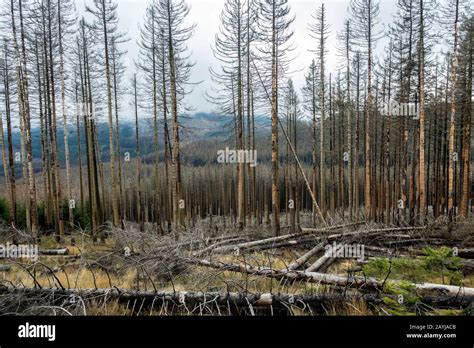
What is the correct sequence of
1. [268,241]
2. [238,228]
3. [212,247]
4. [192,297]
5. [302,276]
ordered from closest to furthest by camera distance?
[192,297] < [302,276] < [212,247] < [268,241] < [238,228]

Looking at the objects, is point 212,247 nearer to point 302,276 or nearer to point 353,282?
point 302,276

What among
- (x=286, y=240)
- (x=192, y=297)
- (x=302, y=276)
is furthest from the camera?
(x=286, y=240)

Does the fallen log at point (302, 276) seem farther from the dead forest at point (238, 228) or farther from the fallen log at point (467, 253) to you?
the fallen log at point (467, 253)

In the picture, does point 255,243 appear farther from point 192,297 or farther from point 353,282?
point 192,297

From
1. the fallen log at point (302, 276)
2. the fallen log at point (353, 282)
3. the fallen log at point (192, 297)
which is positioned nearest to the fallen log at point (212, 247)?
the fallen log at point (353, 282)

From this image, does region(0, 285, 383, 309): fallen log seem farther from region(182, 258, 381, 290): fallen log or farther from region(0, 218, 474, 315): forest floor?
region(182, 258, 381, 290): fallen log

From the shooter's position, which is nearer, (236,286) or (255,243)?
(236,286)

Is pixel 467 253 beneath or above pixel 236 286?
beneath

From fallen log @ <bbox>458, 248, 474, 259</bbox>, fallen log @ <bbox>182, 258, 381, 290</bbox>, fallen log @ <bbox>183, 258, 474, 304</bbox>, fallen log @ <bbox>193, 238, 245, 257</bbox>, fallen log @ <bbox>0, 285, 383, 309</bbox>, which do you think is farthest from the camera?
fallen log @ <bbox>458, 248, 474, 259</bbox>

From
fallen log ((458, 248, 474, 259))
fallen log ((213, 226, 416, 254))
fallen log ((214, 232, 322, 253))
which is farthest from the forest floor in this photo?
fallen log ((213, 226, 416, 254))

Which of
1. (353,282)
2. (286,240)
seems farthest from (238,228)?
(353,282)

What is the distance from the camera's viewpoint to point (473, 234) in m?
6.39

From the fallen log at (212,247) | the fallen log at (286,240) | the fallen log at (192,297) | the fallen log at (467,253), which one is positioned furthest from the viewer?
the fallen log at (286,240)
